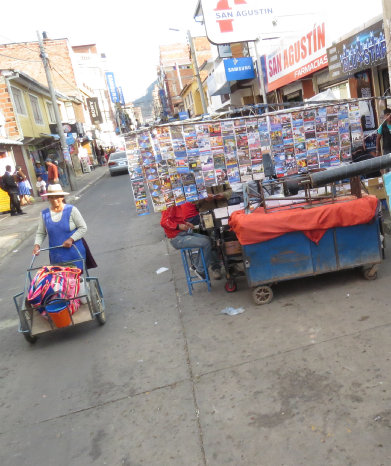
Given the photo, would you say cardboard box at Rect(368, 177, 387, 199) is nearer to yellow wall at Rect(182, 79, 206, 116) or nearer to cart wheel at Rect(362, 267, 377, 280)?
cart wheel at Rect(362, 267, 377, 280)

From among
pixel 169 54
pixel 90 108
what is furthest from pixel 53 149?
pixel 169 54

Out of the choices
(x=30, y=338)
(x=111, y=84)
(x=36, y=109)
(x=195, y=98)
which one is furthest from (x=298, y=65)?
(x=111, y=84)

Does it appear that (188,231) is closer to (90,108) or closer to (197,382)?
(197,382)

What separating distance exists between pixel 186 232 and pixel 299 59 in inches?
363

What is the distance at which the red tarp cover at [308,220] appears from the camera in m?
4.89

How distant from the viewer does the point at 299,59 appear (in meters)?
12.5

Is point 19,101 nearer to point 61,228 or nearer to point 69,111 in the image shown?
point 69,111

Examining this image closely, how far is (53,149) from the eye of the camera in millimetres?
29719

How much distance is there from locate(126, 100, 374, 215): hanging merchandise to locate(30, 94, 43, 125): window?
78.2 feet

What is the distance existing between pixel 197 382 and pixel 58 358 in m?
1.87

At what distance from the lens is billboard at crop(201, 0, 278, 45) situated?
39.6 feet

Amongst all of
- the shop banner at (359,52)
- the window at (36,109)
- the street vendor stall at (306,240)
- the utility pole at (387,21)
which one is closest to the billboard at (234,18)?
the shop banner at (359,52)

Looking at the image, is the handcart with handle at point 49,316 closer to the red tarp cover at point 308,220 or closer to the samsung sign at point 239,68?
the red tarp cover at point 308,220

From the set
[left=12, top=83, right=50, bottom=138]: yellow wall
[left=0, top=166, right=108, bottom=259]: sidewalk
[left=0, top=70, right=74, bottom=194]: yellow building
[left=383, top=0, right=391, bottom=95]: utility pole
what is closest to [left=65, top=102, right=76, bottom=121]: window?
[left=0, top=70, right=74, bottom=194]: yellow building
